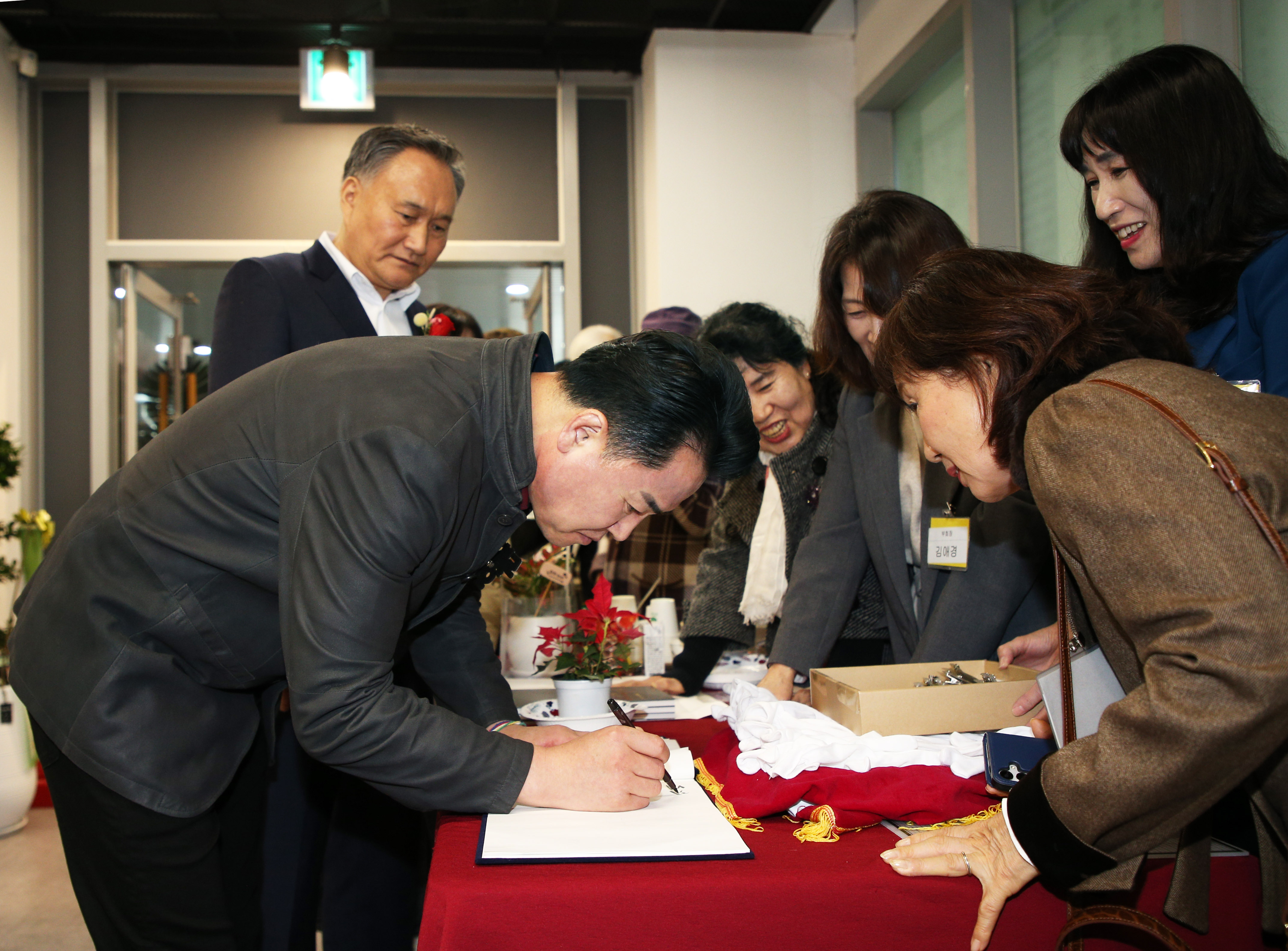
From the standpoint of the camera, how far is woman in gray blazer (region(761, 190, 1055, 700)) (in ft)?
6.08

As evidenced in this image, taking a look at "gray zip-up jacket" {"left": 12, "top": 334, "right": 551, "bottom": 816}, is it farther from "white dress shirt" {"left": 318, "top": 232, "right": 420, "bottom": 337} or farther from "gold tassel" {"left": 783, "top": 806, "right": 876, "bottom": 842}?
"white dress shirt" {"left": 318, "top": 232, "right": 420, "bottom": 337}

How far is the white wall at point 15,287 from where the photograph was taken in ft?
17.0

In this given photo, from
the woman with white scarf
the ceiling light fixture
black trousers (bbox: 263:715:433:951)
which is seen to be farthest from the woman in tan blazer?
the ceiling light fixture

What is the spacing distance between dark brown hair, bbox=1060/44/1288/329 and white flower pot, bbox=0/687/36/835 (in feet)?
13.6

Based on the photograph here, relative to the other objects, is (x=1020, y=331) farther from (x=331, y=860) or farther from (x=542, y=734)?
(x=331, y=860)

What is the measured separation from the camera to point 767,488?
2488mm

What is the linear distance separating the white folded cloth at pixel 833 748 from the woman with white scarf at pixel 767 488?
2.90ft

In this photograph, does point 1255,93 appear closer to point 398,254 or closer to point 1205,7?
point 1205,7

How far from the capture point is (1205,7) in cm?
259

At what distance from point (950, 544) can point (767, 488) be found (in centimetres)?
67

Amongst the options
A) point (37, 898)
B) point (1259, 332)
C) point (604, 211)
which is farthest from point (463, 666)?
point (604, 211)

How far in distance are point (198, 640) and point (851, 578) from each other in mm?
1334

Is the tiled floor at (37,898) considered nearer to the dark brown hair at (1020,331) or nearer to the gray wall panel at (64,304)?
the gray wall panel at (64,304)

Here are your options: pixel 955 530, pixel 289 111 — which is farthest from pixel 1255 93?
pixel 289 111
